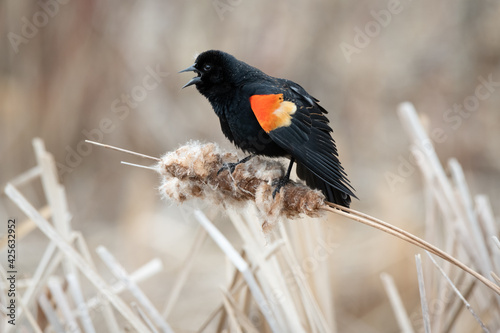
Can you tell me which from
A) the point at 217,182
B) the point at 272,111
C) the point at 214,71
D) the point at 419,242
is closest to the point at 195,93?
the point at 214,71

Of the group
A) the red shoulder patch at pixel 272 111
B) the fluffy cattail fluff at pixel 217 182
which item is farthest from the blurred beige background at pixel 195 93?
the fluffy cattail fluff at pixel 217 182

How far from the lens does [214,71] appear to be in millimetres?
1828

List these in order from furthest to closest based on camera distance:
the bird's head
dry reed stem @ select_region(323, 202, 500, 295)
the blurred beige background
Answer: the blurred beige background → the bird's head → dry reed stem @ select_region(323, 202, 500, 295)

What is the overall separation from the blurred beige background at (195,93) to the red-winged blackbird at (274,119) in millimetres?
1466

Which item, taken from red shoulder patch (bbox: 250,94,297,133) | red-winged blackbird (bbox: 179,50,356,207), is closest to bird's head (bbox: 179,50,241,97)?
red-winged blackbird (bbox: 179,50,356,207)

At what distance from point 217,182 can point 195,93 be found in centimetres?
240

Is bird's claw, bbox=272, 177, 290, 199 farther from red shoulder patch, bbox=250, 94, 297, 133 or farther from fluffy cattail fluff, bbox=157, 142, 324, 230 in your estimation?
red shoulder patch, bbox=250, 94, 297, 133

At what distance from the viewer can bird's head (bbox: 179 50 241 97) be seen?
1813mm

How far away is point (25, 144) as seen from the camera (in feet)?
10.9

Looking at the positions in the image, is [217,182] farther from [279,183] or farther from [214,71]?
[214,71]

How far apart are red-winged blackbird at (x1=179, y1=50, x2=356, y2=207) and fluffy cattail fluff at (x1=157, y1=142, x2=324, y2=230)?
0.04m

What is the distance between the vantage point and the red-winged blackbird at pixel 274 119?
149cm

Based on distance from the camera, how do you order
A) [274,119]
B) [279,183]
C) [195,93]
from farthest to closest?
[195,93]
[274,119]
[279,183]

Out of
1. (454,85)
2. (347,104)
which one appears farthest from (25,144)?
(454,85)
